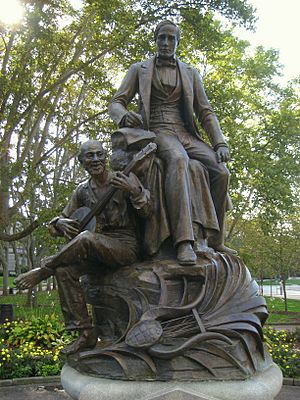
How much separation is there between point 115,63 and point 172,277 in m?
Answer: 12.6

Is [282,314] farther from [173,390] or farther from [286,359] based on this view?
[173,390]

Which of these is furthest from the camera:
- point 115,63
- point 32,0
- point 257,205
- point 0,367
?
point 257,205

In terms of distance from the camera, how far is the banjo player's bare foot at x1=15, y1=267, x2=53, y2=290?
13.4 feet

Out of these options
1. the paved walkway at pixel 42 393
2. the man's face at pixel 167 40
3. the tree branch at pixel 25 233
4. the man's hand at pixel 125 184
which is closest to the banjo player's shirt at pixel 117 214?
the man's hand at pixel 125 184

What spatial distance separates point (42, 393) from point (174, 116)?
4.02 meters

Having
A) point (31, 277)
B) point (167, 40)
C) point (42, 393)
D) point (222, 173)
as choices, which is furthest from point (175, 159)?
point (42, 393)

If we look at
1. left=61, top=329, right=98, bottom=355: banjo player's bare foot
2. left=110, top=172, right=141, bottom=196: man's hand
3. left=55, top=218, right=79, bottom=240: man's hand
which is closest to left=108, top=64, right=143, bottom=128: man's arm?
left=110, top=172, right=141, bottom=196: man's hand

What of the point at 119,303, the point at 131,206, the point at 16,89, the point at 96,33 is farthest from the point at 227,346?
the point at 96,33

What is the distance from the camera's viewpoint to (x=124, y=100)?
5086mm

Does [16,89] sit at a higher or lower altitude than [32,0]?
lower

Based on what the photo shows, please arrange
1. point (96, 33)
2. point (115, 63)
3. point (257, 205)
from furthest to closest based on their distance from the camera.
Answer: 1. point (257, 205)
2. point (115, 63)
3. point (96, 33)

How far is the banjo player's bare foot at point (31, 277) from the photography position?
4074mm

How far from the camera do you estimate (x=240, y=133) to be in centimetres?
1609

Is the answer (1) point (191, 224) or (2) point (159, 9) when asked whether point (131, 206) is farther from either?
(2) point (159, 9)
